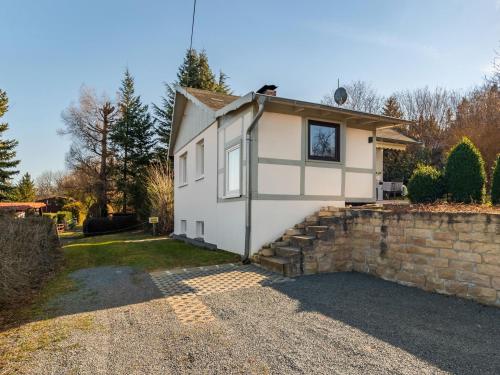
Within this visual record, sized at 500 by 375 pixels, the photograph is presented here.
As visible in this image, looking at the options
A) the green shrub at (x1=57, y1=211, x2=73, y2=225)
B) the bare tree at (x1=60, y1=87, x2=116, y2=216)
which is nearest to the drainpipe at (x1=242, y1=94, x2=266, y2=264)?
the bare tree at (x1=60, y1=87, x2=116, y2=216)

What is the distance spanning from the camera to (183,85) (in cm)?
2816

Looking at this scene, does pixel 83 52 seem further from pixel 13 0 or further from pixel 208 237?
pixel 208 237

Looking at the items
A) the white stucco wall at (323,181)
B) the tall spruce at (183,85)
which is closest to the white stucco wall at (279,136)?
the white stucco wall at (323,181)

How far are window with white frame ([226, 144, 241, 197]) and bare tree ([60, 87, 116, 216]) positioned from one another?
72.6ft

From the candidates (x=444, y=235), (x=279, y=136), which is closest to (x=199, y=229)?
(x=279, y=136)

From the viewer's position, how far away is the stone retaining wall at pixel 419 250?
4832 millimetres

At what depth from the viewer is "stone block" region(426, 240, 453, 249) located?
531cm

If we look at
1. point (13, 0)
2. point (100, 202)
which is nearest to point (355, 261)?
point (13, 0)

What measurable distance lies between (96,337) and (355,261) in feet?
17.1

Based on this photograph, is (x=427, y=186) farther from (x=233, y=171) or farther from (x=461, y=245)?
(x=233, y=171)

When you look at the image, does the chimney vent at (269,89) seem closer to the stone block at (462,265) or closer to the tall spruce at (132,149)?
the stone block at (462,265)

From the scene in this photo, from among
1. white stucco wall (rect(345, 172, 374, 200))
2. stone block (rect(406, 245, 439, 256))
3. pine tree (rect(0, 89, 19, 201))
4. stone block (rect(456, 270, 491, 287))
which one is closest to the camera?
stone block (rect(456, 270, 491, 287))

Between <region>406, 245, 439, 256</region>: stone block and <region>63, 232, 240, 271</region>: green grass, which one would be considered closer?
<region>406, 245, 439, 256</region>: stone block

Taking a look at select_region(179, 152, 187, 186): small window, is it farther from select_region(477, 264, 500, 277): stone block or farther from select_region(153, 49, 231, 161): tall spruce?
select_region(153, 49, 231, 161): tall spruce
